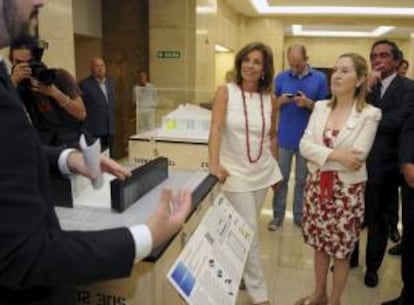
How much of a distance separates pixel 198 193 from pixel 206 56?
18.0 ft

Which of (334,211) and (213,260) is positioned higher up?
(213,260)

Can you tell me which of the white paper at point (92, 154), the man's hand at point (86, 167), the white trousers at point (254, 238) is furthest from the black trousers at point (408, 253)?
the white paper at point (92, 154)

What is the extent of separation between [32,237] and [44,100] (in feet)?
7.18

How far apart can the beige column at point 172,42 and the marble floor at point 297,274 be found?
3.12 metres

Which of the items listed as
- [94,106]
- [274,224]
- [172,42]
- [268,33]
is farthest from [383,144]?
[268,33]

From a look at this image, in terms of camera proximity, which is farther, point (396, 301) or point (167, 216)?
point (396, 301)

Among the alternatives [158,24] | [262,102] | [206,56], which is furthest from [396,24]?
[262,102]

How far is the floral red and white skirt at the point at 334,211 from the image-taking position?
2.01 m

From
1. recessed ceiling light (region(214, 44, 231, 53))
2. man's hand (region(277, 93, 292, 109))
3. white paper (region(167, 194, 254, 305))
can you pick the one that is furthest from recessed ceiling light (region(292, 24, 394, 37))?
white paper (region(167, 194, 254, 305))

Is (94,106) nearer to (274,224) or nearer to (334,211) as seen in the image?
(274,224)

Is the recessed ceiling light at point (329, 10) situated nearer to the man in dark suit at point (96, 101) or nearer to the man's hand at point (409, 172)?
the man in dark suit at point (96, 101)

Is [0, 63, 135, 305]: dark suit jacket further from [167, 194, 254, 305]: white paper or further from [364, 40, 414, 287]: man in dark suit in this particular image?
[364, 40, 414, 287]: man in dark suit

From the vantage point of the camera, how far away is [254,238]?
2057 mm

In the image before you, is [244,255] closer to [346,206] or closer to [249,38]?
[346,206]
